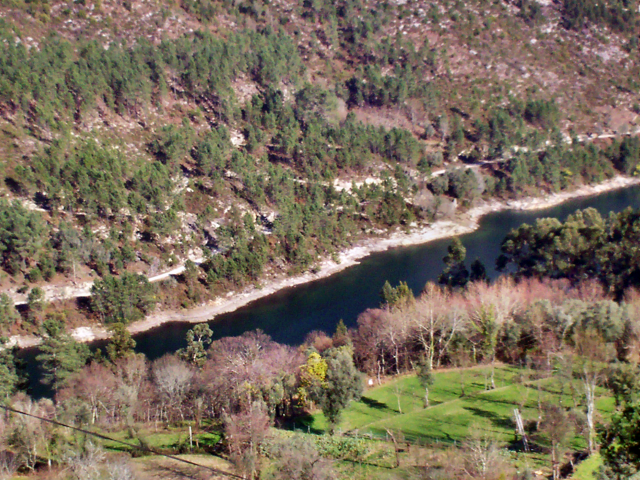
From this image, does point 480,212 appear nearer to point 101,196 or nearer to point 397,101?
point 397,101

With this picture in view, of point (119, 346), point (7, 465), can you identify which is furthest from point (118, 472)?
point (119, 346)

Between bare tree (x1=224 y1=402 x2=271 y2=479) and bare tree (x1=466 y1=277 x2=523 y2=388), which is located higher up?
bare tree (x1=466 y1=277 x2=523 y2=388)

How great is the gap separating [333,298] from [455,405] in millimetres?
33520

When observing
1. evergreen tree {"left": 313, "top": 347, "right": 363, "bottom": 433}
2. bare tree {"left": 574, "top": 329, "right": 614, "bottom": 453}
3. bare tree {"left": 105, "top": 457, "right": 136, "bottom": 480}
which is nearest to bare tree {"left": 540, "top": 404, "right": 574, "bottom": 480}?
bare tree {"left": 574, "top": 329, "right": 614, "bottom": 453}

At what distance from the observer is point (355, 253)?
73.8m

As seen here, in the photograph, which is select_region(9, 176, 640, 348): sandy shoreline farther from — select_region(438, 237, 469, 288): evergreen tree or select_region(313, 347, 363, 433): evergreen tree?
select_region(313, 347, 363, 433): evergreen tree

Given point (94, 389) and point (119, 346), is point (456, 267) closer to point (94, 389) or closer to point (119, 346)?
point (119, 346)

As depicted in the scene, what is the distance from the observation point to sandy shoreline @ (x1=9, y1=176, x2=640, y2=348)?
179ft

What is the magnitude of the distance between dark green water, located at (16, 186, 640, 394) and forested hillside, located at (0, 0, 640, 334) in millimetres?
4763

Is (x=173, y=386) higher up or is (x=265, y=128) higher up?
(x=265, y=128)

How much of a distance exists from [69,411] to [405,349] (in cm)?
2081

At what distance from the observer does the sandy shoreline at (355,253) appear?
54500 mm

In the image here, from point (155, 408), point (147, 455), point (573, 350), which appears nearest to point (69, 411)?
point (147, 455)

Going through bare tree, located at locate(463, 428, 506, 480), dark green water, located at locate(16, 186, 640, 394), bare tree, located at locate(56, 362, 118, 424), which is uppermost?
dark green water, located at locate(16, 186, 640, 394)
